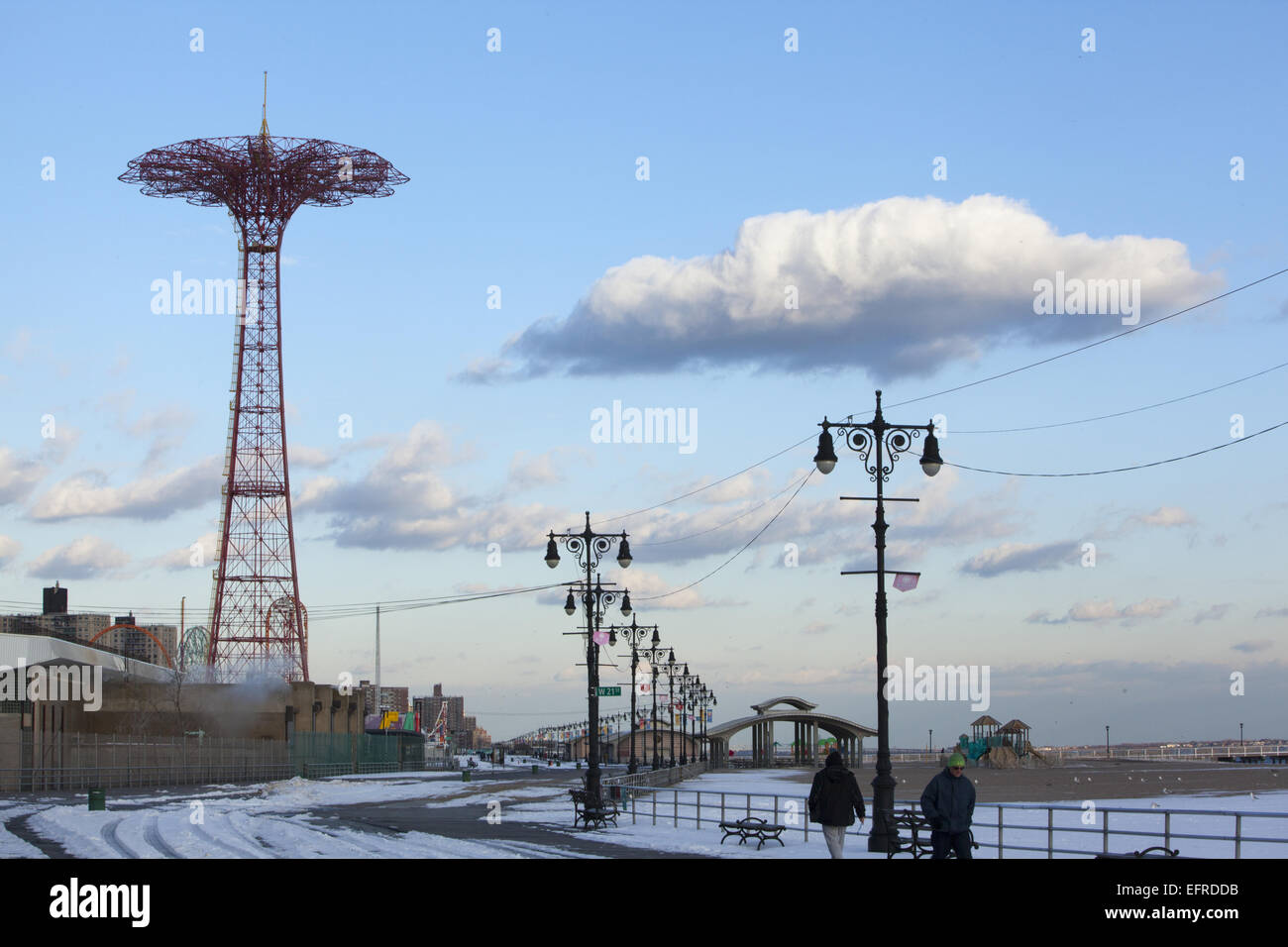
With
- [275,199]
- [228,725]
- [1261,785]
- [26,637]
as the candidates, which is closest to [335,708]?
[228,725]

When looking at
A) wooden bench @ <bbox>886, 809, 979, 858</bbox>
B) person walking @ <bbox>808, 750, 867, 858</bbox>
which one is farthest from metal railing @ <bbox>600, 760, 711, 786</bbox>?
person walking @ <bbox>808, 750, 867, 858</bbox>

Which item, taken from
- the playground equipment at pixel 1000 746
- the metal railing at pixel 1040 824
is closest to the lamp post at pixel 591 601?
the metal railing at pixel 1040 824

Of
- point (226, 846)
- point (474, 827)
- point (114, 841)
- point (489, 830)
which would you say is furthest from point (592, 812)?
point (114, 841)

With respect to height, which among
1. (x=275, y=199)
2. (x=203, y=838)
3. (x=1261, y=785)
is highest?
(x=275, y=199)

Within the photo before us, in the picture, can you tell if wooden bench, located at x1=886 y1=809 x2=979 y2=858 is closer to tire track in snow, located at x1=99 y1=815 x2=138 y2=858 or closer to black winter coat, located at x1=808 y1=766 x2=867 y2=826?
black winter coat, located at x1=808 y1=766 x2=867 y2=826

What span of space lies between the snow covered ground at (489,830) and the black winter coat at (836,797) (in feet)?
6.45

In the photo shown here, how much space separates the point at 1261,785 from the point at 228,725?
59.8 m

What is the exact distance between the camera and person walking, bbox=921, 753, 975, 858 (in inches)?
703

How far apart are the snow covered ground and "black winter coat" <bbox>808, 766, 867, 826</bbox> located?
197 cm

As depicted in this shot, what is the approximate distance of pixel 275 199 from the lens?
84.9 meters

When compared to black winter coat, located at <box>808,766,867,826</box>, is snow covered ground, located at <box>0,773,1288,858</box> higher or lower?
lower
